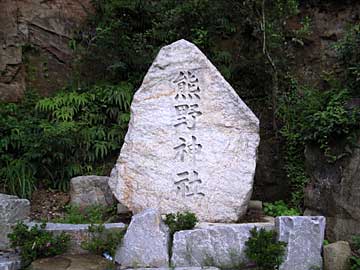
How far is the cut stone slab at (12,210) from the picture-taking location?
171 inches

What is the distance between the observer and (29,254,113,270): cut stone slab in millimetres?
3871

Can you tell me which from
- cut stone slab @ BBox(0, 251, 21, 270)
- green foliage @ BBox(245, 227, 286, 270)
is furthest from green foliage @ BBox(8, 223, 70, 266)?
green foliage @ BBox(245, 227, 286, 270)

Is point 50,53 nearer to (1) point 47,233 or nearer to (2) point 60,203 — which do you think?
(2) point 60,203

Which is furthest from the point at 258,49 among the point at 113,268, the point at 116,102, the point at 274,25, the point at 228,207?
the point at 113,268

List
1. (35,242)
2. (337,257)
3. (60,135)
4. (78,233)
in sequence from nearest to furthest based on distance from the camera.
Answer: (337,257), (35,242), (78,233), (60,135)

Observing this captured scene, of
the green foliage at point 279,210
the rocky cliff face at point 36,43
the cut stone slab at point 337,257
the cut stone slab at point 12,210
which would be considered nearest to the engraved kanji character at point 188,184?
the green foliage at point 279,210

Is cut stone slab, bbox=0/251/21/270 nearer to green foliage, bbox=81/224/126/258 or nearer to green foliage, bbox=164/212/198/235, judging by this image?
green foliage, bbox=81/224/126/258

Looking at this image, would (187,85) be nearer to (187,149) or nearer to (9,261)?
(187,149)

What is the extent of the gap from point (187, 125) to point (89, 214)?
1685 millimetres

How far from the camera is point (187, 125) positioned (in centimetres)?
498

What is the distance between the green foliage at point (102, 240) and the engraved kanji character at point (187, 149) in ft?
3.57

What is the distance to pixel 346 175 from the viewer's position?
472 cm

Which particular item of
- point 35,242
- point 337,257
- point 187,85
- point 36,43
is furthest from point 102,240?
point 36,43

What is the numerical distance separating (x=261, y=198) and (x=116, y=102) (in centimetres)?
289
